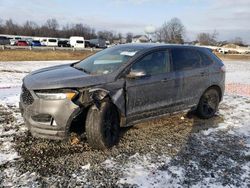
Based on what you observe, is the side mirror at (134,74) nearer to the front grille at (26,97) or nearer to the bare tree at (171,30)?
the front grille at (26,97)

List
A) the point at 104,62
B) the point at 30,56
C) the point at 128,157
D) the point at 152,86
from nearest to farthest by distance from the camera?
the point at 128,157
the point at 152,86
the point at 104,62
the point at 30,56

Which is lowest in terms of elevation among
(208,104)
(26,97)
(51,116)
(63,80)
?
(208,104)

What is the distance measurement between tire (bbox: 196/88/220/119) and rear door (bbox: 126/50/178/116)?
3.78ft

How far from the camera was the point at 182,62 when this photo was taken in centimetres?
527

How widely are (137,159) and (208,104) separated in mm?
2769

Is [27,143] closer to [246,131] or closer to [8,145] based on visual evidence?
[8,145]

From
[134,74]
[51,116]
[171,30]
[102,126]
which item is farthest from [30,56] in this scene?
[171,30]

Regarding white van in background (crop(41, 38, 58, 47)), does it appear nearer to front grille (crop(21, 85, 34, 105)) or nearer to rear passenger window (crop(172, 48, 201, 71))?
rear passenger window (crop(172, 48, 201, 71))

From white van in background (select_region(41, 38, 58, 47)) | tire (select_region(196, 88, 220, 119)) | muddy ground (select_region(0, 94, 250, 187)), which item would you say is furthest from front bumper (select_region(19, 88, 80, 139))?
white van in background (select_region(41, 38, 58, 47))

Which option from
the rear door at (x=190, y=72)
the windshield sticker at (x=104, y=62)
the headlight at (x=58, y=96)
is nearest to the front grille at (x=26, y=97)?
the headlight at (x=58, y=96)

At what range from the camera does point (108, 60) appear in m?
4.81

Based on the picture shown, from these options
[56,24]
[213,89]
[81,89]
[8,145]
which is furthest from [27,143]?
[56,24]

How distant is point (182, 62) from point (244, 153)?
202 centimetres

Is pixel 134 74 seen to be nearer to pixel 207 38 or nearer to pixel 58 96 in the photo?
pixel 58 96
